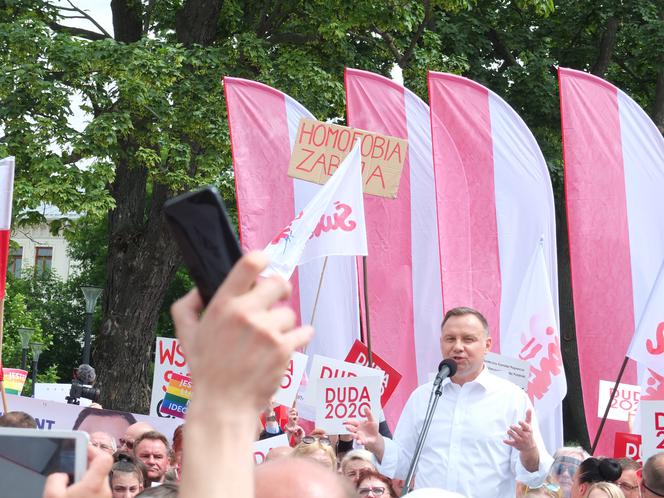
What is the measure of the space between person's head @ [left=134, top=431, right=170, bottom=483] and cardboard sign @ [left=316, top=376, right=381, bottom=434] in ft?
3.76

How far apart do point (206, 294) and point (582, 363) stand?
925cm

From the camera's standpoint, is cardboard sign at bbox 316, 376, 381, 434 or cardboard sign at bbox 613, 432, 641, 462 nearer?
cardboard sign at bbox 316, 376, 381, 434

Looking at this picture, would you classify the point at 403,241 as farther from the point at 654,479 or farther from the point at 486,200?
the point at 654,479

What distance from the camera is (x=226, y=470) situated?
1116mm

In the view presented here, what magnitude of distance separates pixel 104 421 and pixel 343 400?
7.77 feet

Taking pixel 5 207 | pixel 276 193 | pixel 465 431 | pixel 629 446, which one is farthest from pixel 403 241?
pixel 465 431

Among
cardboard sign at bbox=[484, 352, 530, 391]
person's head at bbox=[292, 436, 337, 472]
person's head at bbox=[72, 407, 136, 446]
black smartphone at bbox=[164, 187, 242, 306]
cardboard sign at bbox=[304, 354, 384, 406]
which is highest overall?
black smartphone at bbox=[164, 187, 242, 306]

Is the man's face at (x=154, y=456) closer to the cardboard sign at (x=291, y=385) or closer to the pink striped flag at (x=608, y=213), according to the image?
the cardboard sign at (x=291, y=385)

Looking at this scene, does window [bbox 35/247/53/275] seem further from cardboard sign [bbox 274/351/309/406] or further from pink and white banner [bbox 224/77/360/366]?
cardboard sign [bbox 274/351/309/406]

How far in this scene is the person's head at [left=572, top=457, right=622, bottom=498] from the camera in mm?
5643

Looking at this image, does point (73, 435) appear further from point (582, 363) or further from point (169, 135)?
point (169, 135)

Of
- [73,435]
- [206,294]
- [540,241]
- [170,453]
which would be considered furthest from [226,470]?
[540,241]

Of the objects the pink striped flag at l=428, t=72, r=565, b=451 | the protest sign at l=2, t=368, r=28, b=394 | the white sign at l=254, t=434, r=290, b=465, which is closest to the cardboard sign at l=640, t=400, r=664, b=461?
the white sign at l=254, t=434, r=290, b=465

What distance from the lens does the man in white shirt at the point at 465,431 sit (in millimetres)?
5309
